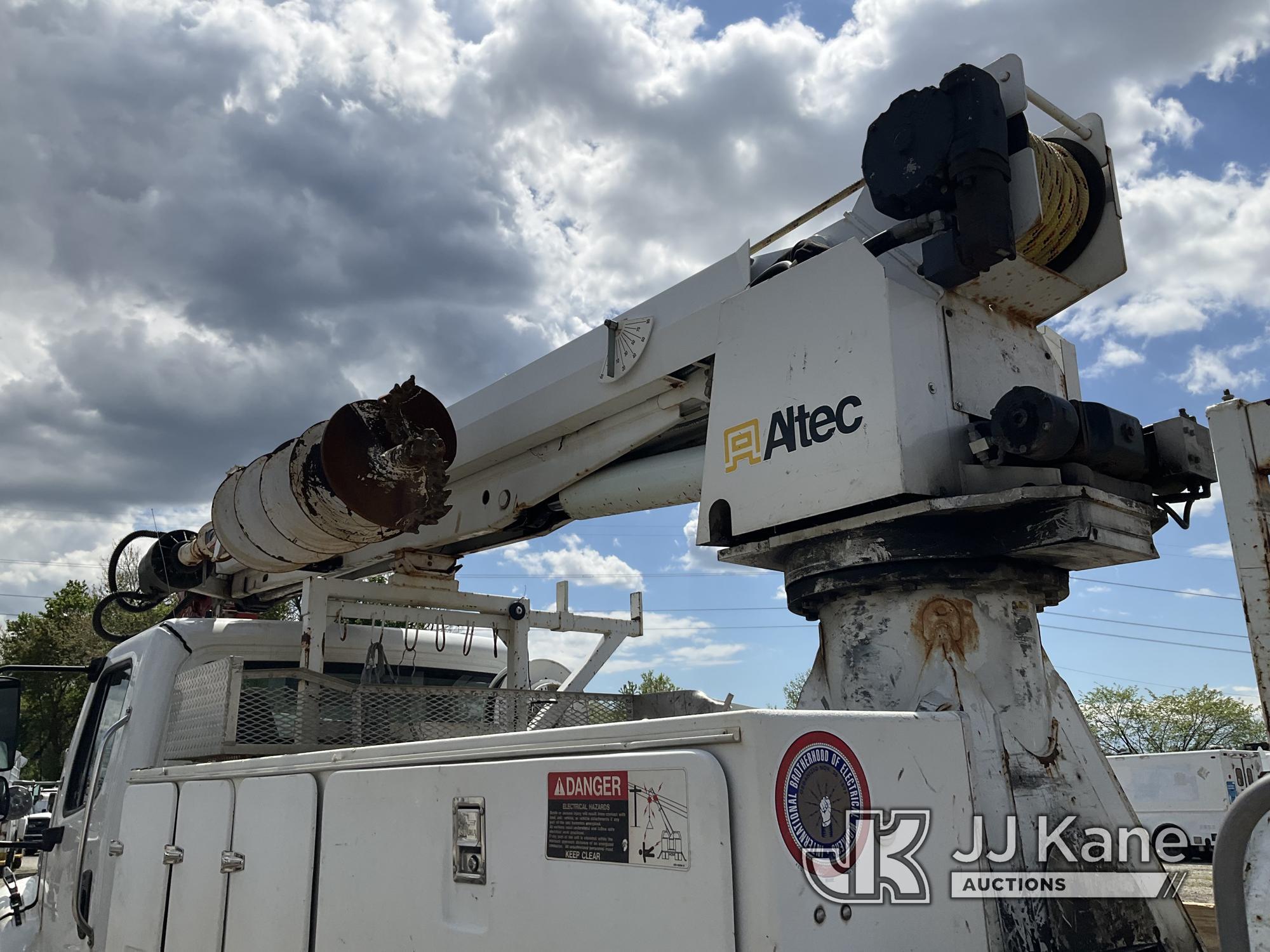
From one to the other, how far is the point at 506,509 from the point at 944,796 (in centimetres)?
308

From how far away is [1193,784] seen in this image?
14508 millimetres

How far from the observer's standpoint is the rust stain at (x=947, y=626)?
289 centimetres

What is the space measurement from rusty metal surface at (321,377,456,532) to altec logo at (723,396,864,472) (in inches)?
67.3

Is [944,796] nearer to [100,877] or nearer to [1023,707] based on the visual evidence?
[1023,707]

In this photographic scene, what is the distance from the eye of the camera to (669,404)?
413cm

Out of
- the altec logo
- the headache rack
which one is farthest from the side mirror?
the altec logo

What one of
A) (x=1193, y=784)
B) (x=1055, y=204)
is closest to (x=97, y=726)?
(x=1055, y=204)

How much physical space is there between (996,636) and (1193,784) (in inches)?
544

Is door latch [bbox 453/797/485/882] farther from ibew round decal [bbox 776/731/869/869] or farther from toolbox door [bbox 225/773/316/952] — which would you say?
ibew round decal [bbox 776/731/869/869]

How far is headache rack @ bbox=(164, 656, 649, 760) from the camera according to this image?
4012mm

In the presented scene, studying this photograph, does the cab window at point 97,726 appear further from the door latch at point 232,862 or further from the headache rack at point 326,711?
the door latch at point 232,862

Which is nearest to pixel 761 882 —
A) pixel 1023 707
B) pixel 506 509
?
pixel 1023 707

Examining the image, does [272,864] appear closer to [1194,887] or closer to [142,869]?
[142,869]

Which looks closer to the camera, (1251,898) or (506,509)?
(1251,898)
